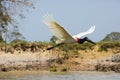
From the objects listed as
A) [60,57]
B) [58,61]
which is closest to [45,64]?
[58,61]

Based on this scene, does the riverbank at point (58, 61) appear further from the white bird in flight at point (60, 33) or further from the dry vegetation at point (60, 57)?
the white bird in flight at point (60, 33)

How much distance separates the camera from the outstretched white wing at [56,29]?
21.9m

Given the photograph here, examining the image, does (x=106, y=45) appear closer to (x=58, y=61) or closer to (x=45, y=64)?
(x=58, y=61)

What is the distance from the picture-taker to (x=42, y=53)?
4103cm

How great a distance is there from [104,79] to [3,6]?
652cm

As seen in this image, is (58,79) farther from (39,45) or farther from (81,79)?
(39,45)

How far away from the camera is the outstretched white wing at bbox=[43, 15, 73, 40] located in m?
21.9

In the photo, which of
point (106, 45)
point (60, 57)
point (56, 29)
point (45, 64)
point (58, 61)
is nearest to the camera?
point (56, 29)

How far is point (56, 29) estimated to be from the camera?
2214cm

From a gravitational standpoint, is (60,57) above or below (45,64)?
above

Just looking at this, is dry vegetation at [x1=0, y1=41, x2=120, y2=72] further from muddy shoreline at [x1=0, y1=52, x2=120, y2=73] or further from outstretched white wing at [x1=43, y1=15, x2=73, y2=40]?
outstretched white wing at [x1=43, y1=15, x2=73, y2=40]

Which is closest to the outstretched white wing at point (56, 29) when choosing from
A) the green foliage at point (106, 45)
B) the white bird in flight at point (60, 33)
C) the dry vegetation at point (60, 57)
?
the white bird in flight at point (60, 33)

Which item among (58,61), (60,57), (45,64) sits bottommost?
(45,64)

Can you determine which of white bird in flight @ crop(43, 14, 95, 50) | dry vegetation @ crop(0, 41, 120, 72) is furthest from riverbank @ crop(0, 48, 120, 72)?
white bird in flight @ crop(43, 14, 95, 50)
